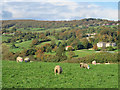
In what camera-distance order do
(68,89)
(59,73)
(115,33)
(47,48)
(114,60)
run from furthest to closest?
(115,33), (47,48), (114,60), (59,73), (68,89)

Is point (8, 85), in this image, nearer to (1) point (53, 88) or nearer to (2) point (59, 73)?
(1) point (53, 88)

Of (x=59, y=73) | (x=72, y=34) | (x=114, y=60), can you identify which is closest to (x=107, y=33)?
(x=72, y=34)

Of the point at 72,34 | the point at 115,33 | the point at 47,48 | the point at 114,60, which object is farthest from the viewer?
the point at 72,34

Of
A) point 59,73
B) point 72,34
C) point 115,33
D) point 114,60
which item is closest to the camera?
point 59,73

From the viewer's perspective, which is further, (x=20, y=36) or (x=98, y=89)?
(x=20, y=36)

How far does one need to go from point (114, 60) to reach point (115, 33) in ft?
416

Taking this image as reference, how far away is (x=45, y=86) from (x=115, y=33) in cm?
15871

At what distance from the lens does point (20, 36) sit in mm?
169250

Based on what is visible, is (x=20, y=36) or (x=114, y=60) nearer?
(x=114, y=60)

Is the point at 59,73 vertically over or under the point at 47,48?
over

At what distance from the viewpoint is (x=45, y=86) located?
37.9 feet

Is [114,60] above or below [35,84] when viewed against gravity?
below

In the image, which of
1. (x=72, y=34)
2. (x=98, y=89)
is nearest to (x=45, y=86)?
(x=98, y=89)

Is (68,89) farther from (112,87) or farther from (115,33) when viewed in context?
(115,33)
